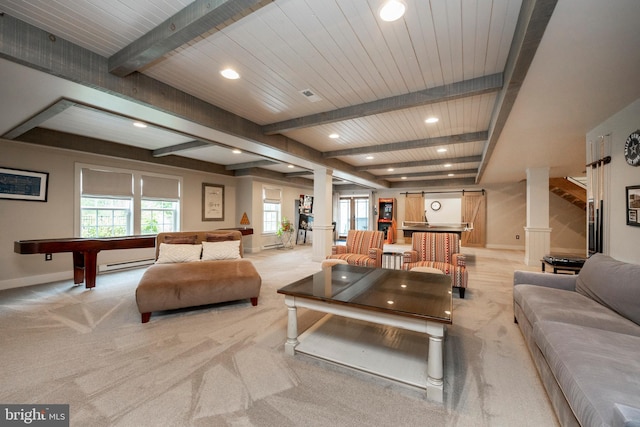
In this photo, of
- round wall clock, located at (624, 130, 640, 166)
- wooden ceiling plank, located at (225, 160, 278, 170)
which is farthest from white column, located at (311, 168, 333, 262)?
round wall clock, located at (624, 130, 640, 166)

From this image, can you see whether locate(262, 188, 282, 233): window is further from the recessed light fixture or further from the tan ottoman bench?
the recessed light fixture

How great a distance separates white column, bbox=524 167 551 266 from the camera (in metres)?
5.98

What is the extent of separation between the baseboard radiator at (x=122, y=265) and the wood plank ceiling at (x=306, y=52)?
2.74 metres

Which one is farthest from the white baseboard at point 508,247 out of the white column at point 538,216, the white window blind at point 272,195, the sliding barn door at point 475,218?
the white window blind at point 272,195

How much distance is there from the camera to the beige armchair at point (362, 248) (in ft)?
14.7

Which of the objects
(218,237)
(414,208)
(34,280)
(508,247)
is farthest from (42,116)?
(508,247)

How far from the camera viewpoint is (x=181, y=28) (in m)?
1.81

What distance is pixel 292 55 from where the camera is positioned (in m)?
2.32

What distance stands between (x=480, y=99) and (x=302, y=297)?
3143 mm

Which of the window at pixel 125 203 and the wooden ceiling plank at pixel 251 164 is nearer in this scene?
the window at pixel 125 203

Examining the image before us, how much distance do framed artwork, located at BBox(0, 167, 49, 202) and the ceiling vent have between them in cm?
478

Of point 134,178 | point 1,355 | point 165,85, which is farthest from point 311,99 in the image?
point 134,178

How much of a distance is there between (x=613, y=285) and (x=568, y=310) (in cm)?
48

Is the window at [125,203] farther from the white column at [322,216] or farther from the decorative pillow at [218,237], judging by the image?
the white column at [322,216]
